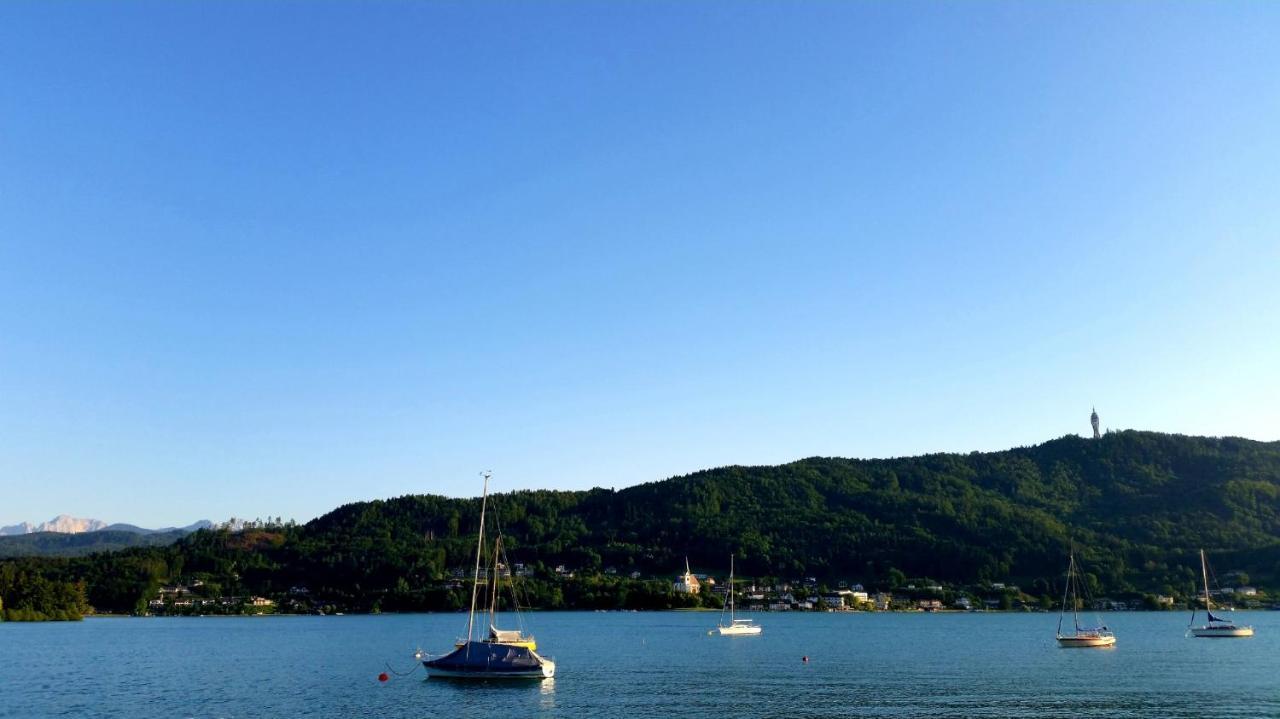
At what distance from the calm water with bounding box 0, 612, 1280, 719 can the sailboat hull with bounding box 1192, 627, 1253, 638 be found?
1.85 metres

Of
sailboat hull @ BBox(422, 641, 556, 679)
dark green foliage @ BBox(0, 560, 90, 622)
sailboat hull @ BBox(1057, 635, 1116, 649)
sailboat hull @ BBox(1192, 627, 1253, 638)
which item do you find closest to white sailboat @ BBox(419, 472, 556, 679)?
sailboat hull @ BBox(422, 641, 556, 679)

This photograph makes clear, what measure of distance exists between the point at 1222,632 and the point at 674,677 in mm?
82909

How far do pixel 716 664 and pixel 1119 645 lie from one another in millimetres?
52091

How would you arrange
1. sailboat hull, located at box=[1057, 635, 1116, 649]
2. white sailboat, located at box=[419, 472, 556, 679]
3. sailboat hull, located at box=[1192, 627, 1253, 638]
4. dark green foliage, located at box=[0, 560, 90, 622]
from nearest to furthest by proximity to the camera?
white sailboat, located at box=[419, 472, 556, 679]
sailboat hull, located at box=[1057, 635, 1116, 649]
sailboat hull, located at box=[1192, 627, 1253, 638]
dark green foliage, located at box=[0, 560, 90, 622]

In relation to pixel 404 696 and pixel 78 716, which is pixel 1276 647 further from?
pixel 78 716

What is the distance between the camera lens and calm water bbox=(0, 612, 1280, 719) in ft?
197

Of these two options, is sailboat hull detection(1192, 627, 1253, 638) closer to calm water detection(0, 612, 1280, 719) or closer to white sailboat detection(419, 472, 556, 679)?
calm water detection(0, 612, 1280, 719)

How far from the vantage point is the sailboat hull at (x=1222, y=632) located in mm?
120875

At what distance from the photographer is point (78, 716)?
188 ft

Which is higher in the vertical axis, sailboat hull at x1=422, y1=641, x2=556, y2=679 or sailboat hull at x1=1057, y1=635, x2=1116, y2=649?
sailboat hull at x1=422, y1=641, x2=556, y2=679

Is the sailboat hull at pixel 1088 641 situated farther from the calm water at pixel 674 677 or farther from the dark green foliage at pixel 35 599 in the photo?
the dark green foliage at pixel 35 599

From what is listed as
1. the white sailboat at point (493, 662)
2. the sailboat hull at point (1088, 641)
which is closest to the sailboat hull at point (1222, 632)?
the sailboat hull at point (1088, 641)

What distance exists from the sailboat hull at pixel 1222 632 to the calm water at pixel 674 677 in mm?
1851

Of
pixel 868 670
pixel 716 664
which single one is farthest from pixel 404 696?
pixel 868 670
